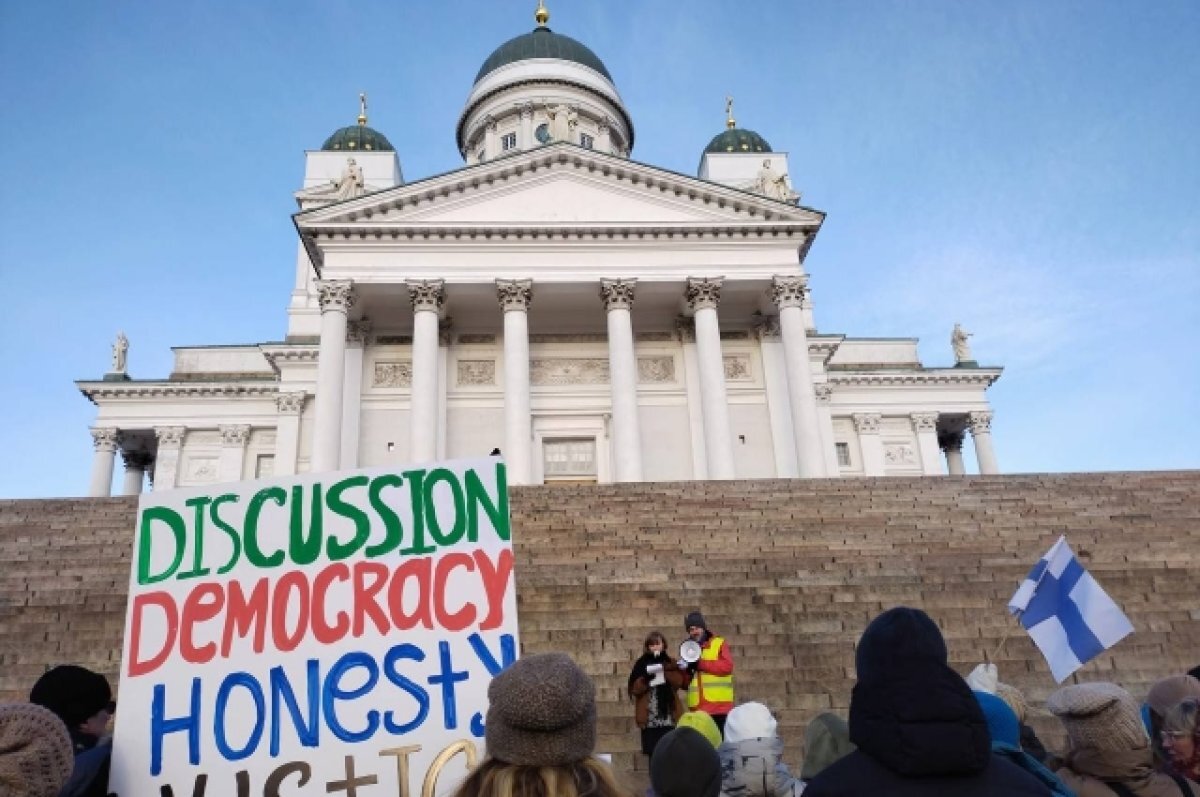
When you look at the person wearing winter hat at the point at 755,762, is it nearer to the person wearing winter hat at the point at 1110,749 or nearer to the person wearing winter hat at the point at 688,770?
the person wearing winter hat at the point at 688,770

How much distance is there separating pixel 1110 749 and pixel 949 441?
4299cm

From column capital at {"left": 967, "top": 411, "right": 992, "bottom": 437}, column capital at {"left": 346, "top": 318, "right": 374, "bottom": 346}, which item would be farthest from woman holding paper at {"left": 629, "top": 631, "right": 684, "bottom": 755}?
column capital at {"left": 967, "top": 411, "right": 992, "bottom": 437}

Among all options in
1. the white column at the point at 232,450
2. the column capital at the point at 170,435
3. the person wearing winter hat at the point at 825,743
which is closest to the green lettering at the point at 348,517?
the person wearing winter hat at the point at 825,743

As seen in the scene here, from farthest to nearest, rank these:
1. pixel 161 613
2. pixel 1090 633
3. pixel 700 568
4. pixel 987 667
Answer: pixel 700 568, pixel 1090 633, pixel 987 667, pixel 161 613

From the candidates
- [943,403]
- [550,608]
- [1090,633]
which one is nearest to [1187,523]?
[1090,633]

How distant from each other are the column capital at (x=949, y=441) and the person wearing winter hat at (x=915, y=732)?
142ft

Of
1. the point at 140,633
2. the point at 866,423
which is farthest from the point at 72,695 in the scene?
the point at 866,423

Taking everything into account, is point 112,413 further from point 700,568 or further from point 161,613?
point 161,613

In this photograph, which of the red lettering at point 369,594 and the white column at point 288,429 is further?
the white column at point 288,429

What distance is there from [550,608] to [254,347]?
34016 millimetres

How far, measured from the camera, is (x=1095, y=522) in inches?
513

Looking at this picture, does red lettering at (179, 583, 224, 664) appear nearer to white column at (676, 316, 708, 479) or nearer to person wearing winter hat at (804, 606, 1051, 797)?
person wearing winter hat at (804, 606, 1051, 797)

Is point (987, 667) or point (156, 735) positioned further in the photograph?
point (987, 667)

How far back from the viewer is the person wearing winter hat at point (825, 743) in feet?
11.1
